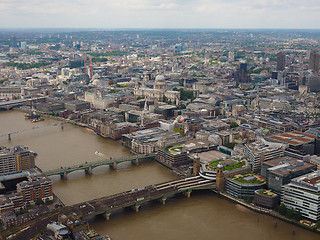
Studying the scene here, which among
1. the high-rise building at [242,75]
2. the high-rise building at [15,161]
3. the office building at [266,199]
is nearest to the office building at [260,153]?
the office building at [266,199]

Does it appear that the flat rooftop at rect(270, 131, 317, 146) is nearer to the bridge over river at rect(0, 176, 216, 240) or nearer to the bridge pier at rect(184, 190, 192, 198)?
the bridge over river at rect(0, 176, 216, 240)

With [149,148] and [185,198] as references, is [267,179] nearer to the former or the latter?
[185,198]

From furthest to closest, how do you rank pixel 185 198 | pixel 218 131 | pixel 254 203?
1. pixel 218 131
2. pixel 185 198
3. pixel 254 203

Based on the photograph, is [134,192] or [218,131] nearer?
[134,192]

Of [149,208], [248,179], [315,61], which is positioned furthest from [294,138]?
[315,61]

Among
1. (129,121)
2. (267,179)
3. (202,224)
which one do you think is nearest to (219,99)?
(129,121)

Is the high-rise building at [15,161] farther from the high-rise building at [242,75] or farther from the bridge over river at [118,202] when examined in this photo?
the high-rise building at [242,75]
